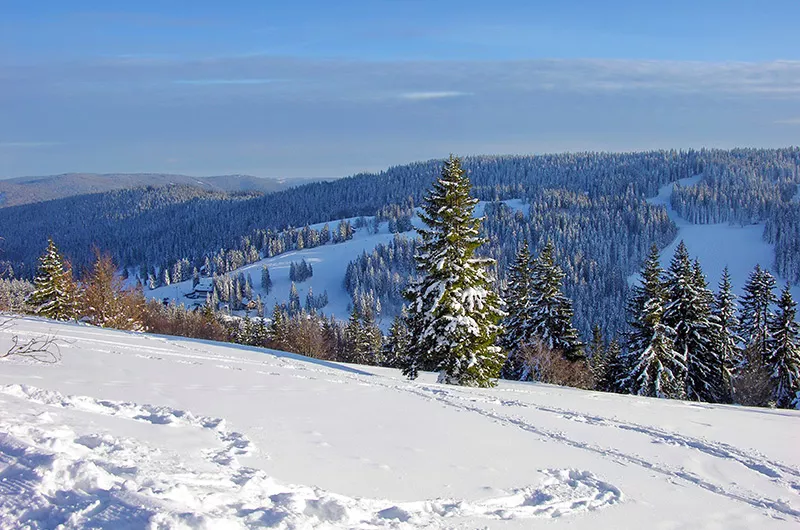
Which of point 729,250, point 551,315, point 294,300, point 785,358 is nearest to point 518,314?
point 551,315

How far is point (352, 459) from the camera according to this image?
6.97 m

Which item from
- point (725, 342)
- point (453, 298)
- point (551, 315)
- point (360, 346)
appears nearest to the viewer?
point (453, 298)

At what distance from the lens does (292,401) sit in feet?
34.8

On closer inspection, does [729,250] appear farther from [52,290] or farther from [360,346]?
[52,290]

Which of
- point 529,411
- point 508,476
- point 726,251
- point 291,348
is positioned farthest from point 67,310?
point 726,251

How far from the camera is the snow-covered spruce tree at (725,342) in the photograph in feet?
102

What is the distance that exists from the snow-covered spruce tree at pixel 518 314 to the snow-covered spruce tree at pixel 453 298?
11.4m

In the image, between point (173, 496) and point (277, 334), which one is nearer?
point (173, 496)

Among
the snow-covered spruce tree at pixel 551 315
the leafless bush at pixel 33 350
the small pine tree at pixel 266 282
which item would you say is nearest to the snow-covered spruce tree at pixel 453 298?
the snow-covered spruce tree at pixel 551 315

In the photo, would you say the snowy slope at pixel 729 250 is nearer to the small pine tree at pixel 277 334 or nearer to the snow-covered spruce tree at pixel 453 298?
the small pine tree at pixel 277 334

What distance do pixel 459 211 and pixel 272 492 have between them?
1609 centimetres

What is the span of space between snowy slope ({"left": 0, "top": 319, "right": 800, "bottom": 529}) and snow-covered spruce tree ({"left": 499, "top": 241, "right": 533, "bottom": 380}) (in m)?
18.7

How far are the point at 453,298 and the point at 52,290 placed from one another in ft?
105

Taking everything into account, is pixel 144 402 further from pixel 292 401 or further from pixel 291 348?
pixel 291 348
